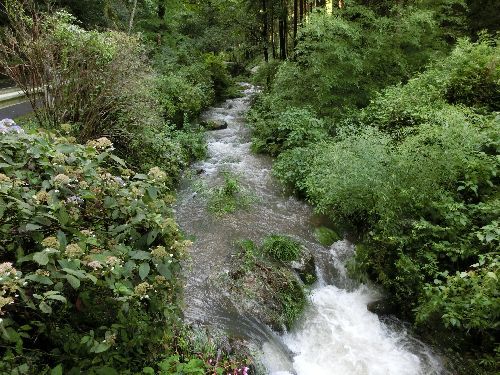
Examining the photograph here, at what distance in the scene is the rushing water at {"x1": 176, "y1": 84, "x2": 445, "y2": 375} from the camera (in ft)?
17.6

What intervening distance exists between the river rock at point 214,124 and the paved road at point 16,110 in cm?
620

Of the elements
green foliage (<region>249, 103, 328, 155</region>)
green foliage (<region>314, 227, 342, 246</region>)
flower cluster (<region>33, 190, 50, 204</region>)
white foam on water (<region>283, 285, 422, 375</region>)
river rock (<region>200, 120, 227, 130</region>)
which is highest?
flower cluster (<region>33, 190, 50, 204</region>)

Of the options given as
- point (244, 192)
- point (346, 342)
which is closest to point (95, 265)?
point (346, 342)

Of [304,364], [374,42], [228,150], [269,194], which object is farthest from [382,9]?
[304,364]

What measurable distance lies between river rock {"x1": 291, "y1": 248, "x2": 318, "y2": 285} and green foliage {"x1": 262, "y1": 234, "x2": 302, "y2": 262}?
4.1 inches

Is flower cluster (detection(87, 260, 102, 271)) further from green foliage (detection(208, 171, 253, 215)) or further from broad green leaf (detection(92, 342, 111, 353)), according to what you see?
green foliage (detection(208, 171, 253, 215))

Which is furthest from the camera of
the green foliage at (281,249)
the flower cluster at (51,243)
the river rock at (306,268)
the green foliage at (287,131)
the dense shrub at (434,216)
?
the green foliage at (287,131)

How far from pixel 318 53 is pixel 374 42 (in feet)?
6.28

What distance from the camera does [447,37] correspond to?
13180mm

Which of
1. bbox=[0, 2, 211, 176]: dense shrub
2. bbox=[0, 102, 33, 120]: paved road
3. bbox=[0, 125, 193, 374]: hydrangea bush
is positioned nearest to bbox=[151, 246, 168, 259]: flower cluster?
bbox=[0, 125, 193, 374]: hydrangea bush

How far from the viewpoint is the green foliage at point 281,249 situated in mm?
6785

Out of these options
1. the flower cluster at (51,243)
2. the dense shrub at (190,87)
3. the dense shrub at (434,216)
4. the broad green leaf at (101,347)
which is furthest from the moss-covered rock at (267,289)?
the dense shrub at (190,87)

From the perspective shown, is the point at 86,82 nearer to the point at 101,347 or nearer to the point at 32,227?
the point at 32,227

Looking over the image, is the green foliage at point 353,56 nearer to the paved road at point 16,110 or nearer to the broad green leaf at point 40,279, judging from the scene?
the paved road at point 16,110
